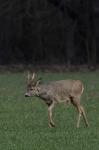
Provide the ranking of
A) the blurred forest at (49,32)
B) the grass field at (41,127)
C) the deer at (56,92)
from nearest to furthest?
1. the grass field at (41,127)
2. the deer at (56,92)
3. the blurred forest at (49,32)

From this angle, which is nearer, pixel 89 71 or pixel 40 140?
pixel 40 140

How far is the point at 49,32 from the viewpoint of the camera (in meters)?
49.4

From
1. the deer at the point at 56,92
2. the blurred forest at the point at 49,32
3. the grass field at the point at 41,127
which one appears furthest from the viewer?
the blurred forest at the point at 49,32

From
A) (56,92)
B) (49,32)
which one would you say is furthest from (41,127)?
(49,32)

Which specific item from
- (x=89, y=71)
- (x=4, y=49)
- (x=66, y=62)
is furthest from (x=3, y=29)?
(x=89, y=71)

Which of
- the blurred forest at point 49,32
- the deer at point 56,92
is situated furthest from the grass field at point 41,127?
the blurred forest at point 49,32

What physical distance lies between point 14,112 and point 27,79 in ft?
10.9

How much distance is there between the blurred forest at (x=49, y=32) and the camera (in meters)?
44.9

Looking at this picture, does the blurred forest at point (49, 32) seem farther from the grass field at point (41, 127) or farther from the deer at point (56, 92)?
the deer at point (56, 92)

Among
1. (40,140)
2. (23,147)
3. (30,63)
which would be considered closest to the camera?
(23,147)

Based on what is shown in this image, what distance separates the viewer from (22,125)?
15680 millimetres

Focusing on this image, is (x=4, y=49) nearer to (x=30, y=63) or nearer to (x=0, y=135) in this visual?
(x=30, y=63)

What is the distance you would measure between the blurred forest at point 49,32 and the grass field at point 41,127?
2141 centimetres

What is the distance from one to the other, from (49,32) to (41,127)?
34.4m
